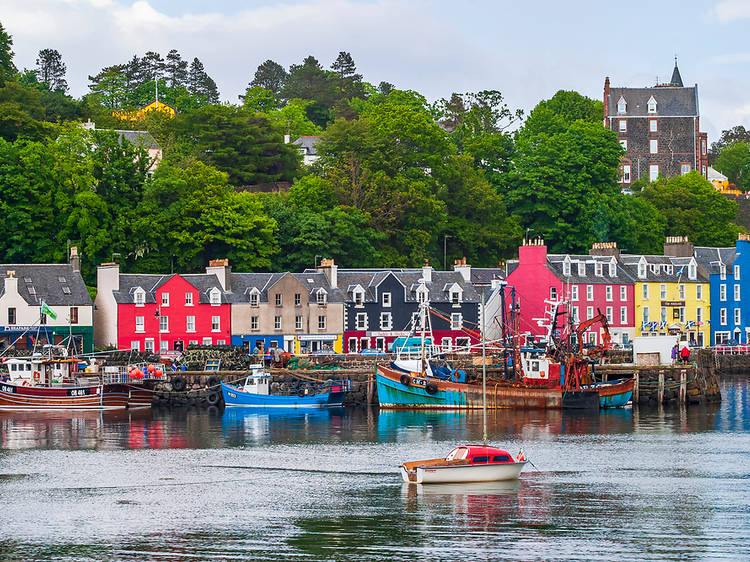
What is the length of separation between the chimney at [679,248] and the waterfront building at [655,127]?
143 feet

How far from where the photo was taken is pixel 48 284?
97500 mm

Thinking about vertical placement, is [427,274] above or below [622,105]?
below

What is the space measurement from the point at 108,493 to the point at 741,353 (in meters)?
77.6

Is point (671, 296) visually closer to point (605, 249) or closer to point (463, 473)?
point (605, 249)

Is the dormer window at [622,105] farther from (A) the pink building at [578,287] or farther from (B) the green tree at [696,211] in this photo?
(A) the pink building at [578,287]

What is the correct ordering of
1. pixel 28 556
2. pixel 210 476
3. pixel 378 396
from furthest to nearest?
pixel 378 396
pixel 210 476
pixel 28 556

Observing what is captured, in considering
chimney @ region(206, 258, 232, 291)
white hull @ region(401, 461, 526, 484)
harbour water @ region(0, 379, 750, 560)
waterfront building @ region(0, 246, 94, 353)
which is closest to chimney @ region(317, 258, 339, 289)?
chimney @ region(206, 258, 232, 291)

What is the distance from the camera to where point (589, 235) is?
13150 centimetres

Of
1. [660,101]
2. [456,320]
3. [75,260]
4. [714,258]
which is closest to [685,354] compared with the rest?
[456,320]

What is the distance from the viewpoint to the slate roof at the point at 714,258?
121 metres

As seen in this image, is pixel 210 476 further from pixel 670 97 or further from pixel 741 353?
pixel 670 97

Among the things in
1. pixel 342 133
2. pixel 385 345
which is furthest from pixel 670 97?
pixel 385 345

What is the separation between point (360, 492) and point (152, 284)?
51.5 meters

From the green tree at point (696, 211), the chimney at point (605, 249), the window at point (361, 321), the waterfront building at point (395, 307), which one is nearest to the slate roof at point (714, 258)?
the chimney at point (605, 249)
